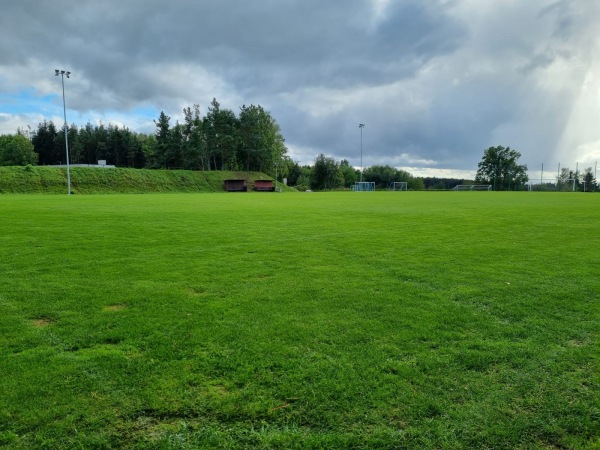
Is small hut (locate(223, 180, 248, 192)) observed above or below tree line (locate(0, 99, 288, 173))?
below

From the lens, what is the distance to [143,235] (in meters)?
12.4

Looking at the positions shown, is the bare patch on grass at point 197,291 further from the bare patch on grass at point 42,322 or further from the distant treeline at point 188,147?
the distant treeline at point 188,147

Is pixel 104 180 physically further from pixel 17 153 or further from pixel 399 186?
pixel 399 186

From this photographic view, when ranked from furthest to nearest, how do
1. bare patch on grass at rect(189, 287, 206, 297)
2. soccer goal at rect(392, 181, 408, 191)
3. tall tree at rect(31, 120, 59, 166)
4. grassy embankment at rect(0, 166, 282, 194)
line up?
soccer goal at rect(392, 181, 408, 191) < tall tree at rect(31, 120, 59, 166) < grassy embankment at rect(0, 166, 282, 194) < bare patch on grass at rect(189, 287, 206, 297)

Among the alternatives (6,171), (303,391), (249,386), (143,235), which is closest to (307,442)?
(303,391)

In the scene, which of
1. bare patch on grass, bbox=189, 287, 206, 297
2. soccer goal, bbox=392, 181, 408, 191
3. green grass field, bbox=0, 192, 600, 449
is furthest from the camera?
soccer goal, bbox=392, 181, 408, 191

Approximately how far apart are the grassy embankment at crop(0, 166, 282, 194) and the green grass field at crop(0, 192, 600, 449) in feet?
181

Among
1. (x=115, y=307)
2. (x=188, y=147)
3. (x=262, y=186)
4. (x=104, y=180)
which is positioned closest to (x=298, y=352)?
(x=115, y=307)

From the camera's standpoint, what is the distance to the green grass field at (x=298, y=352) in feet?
10.1

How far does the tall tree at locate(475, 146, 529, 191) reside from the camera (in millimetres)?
111956

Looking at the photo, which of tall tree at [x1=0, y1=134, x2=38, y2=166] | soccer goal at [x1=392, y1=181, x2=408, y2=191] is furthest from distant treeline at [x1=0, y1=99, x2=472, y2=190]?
soccer goal at [x1=392, y1=181, x2=408, y2=191]

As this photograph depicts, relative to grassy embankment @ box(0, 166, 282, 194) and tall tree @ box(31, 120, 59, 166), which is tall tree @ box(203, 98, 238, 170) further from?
tall tree @ box(31, 120, 59, 166)

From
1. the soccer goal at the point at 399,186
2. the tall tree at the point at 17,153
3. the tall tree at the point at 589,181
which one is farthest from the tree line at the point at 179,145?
the tall tree at the point at 589,181

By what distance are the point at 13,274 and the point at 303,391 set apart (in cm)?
669
